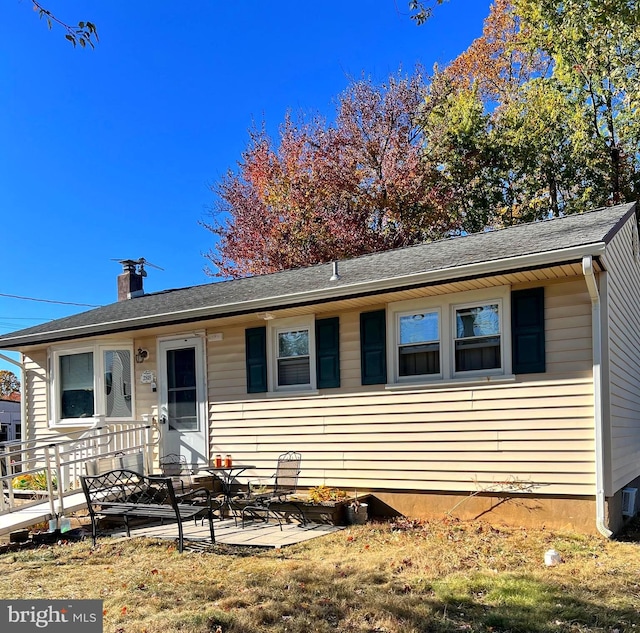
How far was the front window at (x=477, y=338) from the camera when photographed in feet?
23.7

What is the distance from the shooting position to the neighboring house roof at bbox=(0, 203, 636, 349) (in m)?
6.62

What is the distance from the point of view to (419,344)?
7742 mm

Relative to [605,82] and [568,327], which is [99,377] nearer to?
[568,327]

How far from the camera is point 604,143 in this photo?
1875cm

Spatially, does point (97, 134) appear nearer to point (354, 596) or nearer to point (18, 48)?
point (18, 48)

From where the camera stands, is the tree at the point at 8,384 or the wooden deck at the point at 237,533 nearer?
the wooden deck at the point at 237,533

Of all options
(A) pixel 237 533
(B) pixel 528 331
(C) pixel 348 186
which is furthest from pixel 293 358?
(C) pixel 348 186

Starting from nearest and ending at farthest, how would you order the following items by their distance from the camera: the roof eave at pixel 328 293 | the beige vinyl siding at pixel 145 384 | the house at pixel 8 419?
1. the roof eave at pixel 328 293
2. the beige vinyl siding at pixel 145 384
3. the house at pixel 8 419

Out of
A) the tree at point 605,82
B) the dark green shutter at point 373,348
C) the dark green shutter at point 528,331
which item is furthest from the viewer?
the tree at point 605,82

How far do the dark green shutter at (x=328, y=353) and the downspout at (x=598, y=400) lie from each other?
324 cm

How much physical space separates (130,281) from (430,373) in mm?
9056

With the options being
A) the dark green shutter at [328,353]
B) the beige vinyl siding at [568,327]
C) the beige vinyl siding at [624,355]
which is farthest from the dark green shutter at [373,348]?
the beige vinyl siding at [624,355]

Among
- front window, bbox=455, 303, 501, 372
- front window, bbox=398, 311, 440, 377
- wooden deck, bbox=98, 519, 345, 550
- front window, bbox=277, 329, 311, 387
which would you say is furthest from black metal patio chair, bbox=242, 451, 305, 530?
front window, bbox=455, 303, 501, 372

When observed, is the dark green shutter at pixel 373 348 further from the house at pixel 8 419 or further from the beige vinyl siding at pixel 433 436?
the house at pixel 8 419
